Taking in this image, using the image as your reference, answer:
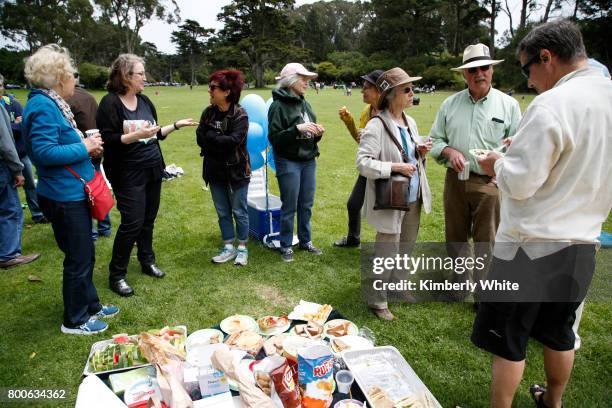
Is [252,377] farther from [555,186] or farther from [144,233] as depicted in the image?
[144,233]

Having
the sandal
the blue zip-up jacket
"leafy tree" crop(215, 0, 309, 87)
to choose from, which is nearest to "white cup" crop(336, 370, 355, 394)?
the sandal

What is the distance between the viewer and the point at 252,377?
208 cm

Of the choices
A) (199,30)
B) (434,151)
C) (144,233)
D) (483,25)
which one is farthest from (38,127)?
(199,30)

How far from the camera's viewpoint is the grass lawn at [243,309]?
109 inches

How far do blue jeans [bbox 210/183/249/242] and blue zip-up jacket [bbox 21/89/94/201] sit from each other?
1540 millimetres

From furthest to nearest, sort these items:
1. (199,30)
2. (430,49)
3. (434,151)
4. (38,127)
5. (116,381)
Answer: (199,30), (430,49), (434,151), (38,127), (116,381)

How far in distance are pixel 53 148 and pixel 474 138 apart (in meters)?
3.18

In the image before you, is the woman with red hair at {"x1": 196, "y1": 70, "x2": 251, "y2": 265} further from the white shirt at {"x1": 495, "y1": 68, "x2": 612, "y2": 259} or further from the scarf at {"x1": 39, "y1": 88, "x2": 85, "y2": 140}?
the white shirt at {"x1": 495, "y1": 68, "x2": 612, "y2": 259}

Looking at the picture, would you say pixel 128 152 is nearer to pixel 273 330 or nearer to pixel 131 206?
pixel 131 206

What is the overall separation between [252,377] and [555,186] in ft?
5.66

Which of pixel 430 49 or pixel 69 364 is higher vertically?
pixel 430 49

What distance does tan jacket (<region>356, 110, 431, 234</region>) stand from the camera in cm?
318

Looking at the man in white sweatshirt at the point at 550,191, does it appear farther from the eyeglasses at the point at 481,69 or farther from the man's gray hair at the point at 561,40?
the eyeglasses at the point at 481,69

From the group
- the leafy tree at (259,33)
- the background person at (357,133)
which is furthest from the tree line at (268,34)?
the background person at (357,133)
